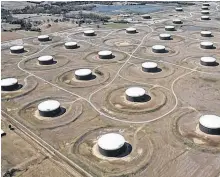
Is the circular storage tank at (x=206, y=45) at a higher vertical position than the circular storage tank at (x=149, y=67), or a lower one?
higher

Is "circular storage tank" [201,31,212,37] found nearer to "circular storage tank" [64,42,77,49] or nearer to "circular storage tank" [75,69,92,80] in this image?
"circular storage tank" [64,42,77,49]

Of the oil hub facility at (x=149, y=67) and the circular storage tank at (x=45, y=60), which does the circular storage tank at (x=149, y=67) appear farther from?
the circular storage tank at (x=45, y=60)

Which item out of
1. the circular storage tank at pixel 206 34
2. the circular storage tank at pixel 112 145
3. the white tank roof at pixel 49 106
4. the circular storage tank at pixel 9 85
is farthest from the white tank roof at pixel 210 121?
the circular storage tank at pixel 206 34

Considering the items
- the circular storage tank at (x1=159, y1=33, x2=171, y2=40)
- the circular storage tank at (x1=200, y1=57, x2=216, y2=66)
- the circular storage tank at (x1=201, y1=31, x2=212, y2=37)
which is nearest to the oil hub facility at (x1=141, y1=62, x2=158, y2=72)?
the circular storage tank at (x1=200, y1=57, x2=216, y2=66)

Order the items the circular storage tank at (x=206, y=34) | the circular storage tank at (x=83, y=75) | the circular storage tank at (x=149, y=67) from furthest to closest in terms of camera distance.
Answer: the circular storage tank at (x=206, y=34) → the circular storage tank at (x=149, y=67) → the circular storage tank at (x=83, y=75)

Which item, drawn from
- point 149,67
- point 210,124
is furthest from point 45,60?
point 210,124

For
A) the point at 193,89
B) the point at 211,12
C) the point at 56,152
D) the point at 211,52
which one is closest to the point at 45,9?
the point at 211,12

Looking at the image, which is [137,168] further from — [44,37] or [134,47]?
[44,37]
